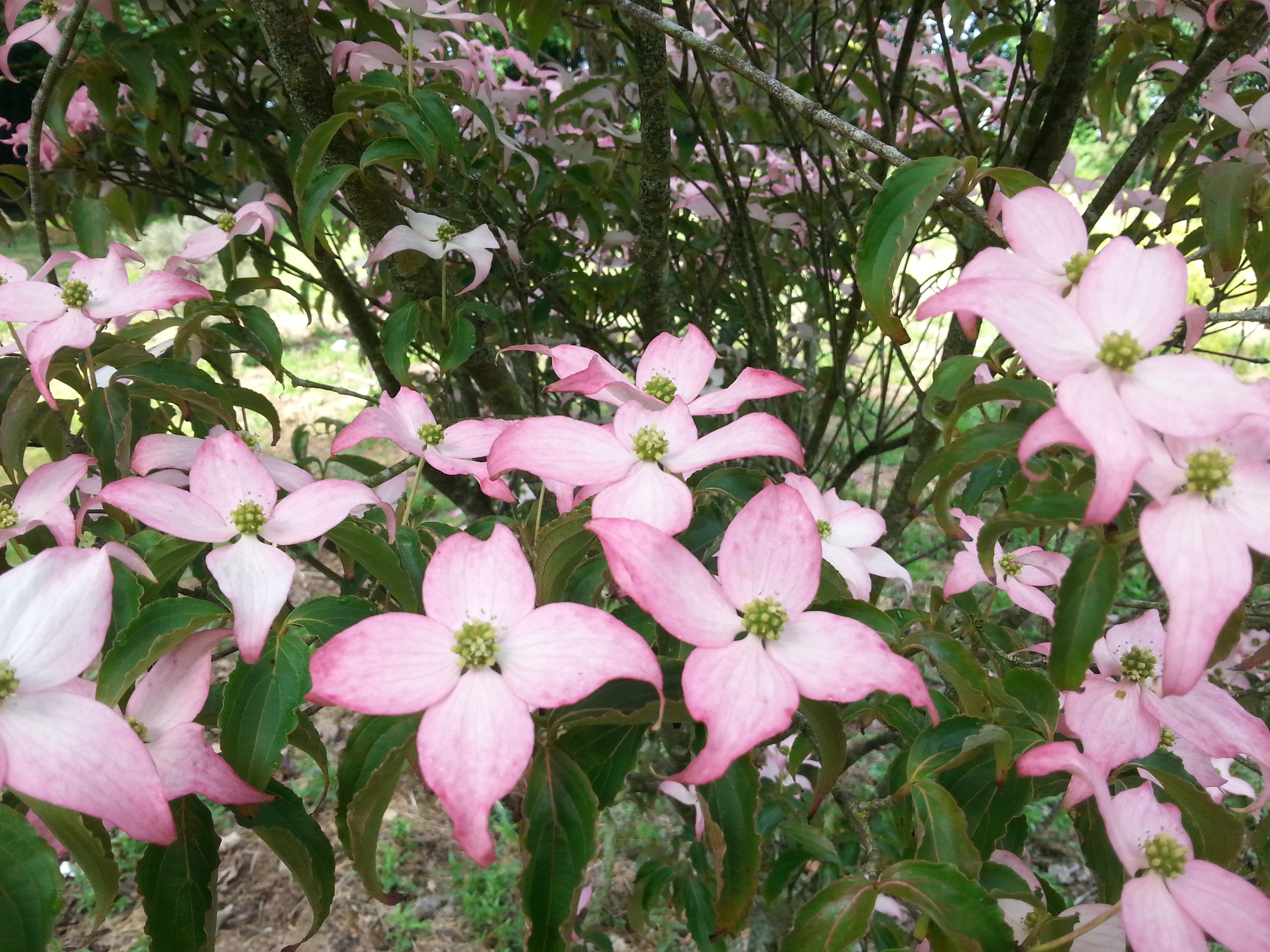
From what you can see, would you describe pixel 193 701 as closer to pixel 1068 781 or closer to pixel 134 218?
pixel 1068 781

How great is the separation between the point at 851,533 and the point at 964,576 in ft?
0.37

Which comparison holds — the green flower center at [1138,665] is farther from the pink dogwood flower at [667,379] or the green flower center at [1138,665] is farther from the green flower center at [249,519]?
the green flower center at [249,519]

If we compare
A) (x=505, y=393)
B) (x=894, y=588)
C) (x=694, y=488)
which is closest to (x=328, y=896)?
(x=694, y=488)

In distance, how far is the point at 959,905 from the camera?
1.56 ft

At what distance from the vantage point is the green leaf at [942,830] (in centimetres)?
51

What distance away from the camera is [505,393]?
49.2 inches

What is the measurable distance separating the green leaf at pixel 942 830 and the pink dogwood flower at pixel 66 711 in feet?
1.49

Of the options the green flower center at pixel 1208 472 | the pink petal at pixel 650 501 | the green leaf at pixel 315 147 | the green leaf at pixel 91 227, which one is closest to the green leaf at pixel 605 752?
the pink petal at pixel 650 501

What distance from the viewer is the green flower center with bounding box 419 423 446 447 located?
26.1 inches

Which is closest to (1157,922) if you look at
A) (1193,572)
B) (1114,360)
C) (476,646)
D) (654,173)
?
(1193,572)

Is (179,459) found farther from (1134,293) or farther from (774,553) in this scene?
(1134,293)

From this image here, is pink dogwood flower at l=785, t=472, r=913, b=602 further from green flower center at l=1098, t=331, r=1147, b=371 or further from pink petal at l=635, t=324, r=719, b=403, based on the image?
→ green flower center at l=1098, t=331, r=1147, b=371

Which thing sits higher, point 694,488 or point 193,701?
point 694,488

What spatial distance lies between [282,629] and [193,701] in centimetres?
7
